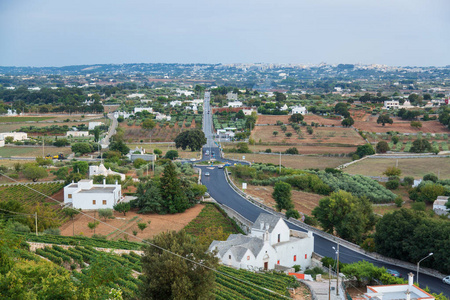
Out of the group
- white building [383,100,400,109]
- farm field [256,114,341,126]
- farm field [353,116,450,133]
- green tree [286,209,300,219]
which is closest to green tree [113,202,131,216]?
green tree [286,209,300,219]

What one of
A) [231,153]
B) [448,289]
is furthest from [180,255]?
[231,153]

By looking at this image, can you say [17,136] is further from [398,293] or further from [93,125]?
[398,293]

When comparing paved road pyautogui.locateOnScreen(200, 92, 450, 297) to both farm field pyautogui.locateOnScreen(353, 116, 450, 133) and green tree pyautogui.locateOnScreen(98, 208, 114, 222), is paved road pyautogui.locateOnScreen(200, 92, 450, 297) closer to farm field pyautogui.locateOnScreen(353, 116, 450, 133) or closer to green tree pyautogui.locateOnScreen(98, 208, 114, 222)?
green tree pyautogui.locateOnScreen(98, 208, 114, 222)

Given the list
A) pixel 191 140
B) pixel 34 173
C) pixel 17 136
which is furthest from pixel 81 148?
pixel 17 136

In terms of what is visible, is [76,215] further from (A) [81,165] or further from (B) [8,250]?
(B) [8,250]

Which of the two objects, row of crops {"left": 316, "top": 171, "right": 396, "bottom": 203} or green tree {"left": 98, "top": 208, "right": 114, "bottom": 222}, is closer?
green tree {"left": 98, "top": 208, "right": 114, "bottom": 222}
